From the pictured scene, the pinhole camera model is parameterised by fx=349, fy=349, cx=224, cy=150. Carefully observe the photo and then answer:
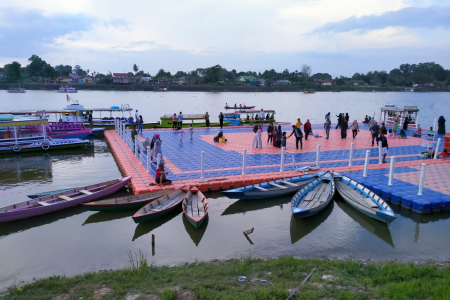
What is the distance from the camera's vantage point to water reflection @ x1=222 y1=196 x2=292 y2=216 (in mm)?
12816

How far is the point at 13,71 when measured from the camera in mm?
131750

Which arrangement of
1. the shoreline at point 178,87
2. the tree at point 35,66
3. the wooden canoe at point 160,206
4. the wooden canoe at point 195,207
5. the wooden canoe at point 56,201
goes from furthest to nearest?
the tree at point 35,66 → the shoreline at point 178,87 → the wooden canoe at point 56,201 → the wooden canoe at point 160,206 → the wooden canoe at point 195,207

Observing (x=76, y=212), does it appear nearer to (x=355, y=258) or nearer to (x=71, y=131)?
(x=355, y=258)

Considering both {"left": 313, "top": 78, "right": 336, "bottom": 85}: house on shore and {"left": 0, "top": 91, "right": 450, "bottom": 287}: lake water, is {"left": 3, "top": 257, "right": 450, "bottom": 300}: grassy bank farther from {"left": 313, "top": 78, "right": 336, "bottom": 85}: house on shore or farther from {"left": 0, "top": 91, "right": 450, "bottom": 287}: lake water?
{"left": 313, "top": 78, "right": 336, "bottom": 85}: house on shore

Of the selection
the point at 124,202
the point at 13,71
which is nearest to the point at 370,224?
the point at 124,202

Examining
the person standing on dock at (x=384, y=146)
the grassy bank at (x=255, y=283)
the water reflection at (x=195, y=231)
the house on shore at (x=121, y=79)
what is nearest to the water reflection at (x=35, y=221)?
the water reflection at (x=195, y=231)

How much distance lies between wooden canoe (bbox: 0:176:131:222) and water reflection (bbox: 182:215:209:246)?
388 cm

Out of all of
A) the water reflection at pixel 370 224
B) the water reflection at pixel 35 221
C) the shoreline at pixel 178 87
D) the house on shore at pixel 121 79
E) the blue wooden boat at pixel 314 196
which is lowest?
the water reflection at pixel 35 221

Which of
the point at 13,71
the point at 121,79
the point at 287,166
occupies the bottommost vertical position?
the point at 287,166

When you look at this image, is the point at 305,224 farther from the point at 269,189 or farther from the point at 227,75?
the point at 227,75

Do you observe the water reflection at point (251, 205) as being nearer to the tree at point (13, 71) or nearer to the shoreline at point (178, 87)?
the shoreline at point (178, 87)

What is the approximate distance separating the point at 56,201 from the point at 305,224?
873cm

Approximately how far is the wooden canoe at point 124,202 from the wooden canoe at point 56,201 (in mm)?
1064

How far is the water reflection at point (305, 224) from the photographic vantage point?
35.3ft
